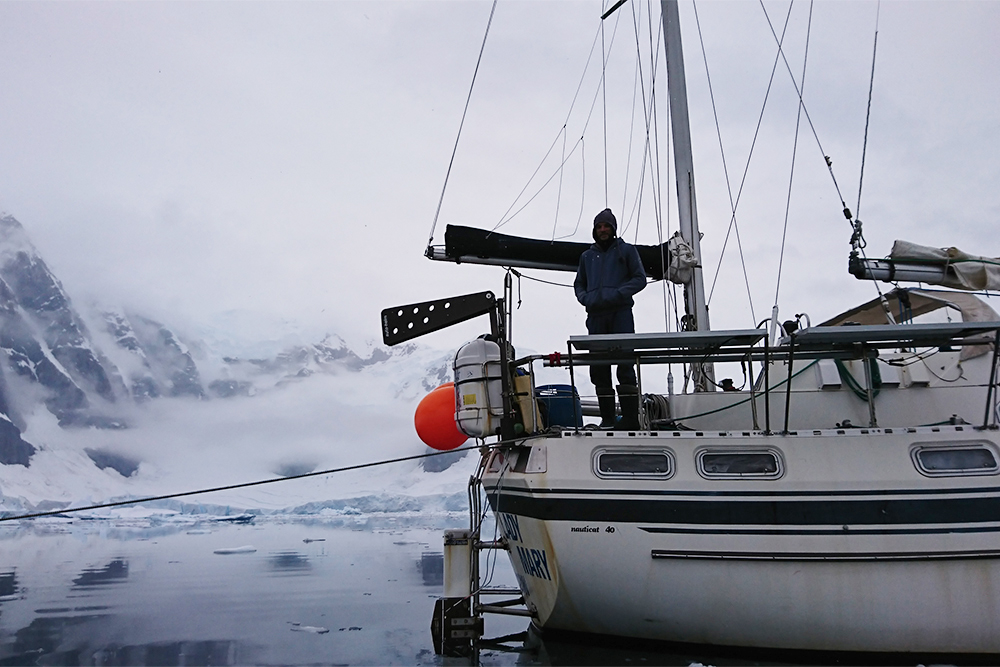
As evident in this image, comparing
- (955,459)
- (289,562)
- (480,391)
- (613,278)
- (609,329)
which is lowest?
(289,562)

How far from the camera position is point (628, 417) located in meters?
6.02

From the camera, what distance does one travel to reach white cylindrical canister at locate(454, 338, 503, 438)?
6020 mm

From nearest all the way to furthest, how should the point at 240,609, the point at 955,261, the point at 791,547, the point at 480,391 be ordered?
1. the point at 791,547
2. the point at 480,391
3. the point at 240,609
4. the point at 955,261

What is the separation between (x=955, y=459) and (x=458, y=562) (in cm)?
376

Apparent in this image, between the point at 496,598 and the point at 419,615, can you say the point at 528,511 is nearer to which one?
the point at 419,615

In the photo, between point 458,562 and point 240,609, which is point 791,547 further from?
point 240,609

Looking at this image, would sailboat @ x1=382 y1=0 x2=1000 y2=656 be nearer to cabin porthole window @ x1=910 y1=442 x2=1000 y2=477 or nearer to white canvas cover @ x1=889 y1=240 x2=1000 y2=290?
cabin porthole window @ x1=910 y1=442 x2=1000 y2=477

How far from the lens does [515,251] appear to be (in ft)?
27.5

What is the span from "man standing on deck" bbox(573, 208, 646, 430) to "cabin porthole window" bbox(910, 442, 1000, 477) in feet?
6.67

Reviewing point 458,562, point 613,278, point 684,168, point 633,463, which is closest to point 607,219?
point 613,278

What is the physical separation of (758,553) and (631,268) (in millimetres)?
2560

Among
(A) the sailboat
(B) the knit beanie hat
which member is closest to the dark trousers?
(A) the sailboat

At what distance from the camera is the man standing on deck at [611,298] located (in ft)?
19.7

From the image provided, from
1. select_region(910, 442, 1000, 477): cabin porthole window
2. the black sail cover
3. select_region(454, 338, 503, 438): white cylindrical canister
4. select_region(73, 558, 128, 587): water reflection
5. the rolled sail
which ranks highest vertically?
the black sail cover
